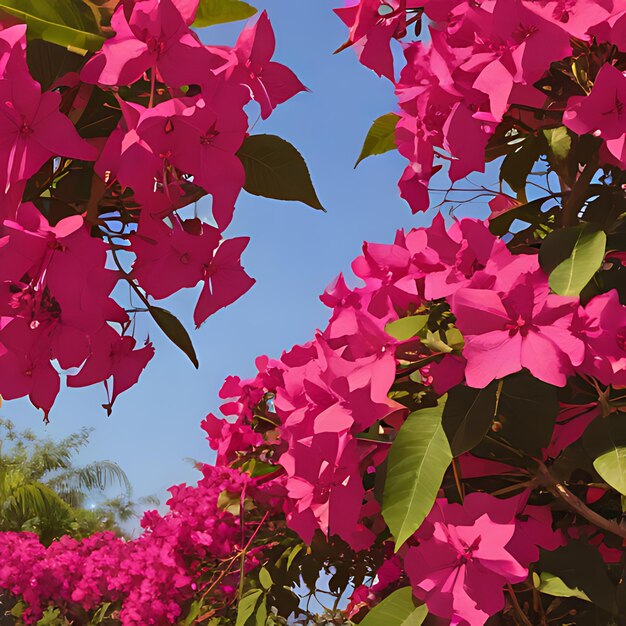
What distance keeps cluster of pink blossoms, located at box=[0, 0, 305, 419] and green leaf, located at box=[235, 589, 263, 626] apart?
1.19 m

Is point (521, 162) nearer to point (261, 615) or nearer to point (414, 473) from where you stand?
point (414, 473)

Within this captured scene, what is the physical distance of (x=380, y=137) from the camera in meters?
1.54

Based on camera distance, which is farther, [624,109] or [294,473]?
[294,473]

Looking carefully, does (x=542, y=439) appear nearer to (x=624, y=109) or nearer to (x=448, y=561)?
(x=448, y=561)

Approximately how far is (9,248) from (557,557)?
3.05 ft

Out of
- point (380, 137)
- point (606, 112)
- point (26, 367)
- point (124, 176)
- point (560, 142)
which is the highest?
point (380, 137)

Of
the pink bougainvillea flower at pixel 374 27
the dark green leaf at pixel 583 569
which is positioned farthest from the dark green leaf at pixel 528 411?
the pink bougainvillea flower at pixel 374 27

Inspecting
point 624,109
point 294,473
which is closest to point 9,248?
point 294,473

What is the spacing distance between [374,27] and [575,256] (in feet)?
1.70

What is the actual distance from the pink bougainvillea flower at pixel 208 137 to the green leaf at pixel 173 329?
0.74 ft

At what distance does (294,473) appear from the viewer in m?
1.29

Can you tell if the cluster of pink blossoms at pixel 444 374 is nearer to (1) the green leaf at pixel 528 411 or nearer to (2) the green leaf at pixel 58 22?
(1) the green leaf at pixel 528 411

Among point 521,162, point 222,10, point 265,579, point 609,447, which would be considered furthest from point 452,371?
point 265,579

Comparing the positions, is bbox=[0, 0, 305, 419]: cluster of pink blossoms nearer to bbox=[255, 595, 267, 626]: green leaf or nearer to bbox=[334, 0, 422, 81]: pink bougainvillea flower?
bbox=[334, 0, 422, 81]: pink bougainvillea flower
